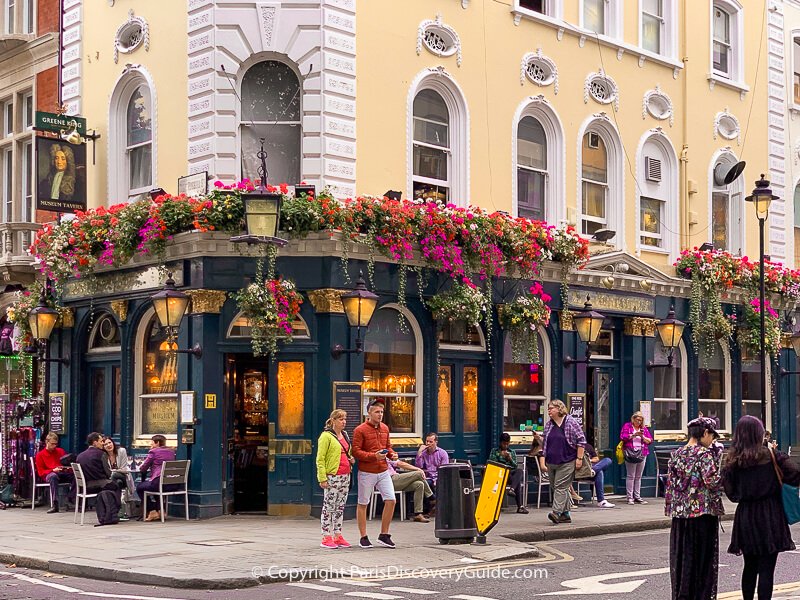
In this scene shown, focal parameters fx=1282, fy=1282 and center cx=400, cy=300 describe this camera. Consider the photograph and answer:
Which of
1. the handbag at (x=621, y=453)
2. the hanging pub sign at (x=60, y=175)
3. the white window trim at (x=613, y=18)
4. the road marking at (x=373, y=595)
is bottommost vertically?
the road marking at (x=373, y=595)

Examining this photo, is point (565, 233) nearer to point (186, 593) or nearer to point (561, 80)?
point (561, 80)

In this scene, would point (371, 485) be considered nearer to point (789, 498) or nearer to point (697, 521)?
point (697, 521)

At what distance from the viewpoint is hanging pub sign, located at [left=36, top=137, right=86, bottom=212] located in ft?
68.5

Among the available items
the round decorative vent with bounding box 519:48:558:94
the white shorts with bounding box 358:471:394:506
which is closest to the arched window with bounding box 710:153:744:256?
the round decorative vent with bounding box 519:48:558:94

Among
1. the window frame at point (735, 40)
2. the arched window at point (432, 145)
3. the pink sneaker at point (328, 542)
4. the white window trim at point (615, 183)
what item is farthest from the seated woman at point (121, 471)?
the window frame at point (735, 40)

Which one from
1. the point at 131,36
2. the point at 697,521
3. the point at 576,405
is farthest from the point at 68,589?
the point at 576,405

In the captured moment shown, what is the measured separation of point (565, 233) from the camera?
22172 millimetres

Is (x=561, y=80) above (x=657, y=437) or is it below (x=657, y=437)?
above

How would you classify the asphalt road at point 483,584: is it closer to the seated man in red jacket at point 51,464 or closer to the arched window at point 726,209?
the seated man in red jacket at point 51,464

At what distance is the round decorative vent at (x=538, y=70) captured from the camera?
22562 mm

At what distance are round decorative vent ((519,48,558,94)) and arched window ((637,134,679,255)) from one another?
295 centimetres

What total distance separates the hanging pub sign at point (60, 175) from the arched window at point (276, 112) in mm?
3348

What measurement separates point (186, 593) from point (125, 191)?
10.5 m

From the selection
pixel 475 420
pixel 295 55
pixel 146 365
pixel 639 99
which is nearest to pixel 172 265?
pixel 146 365
